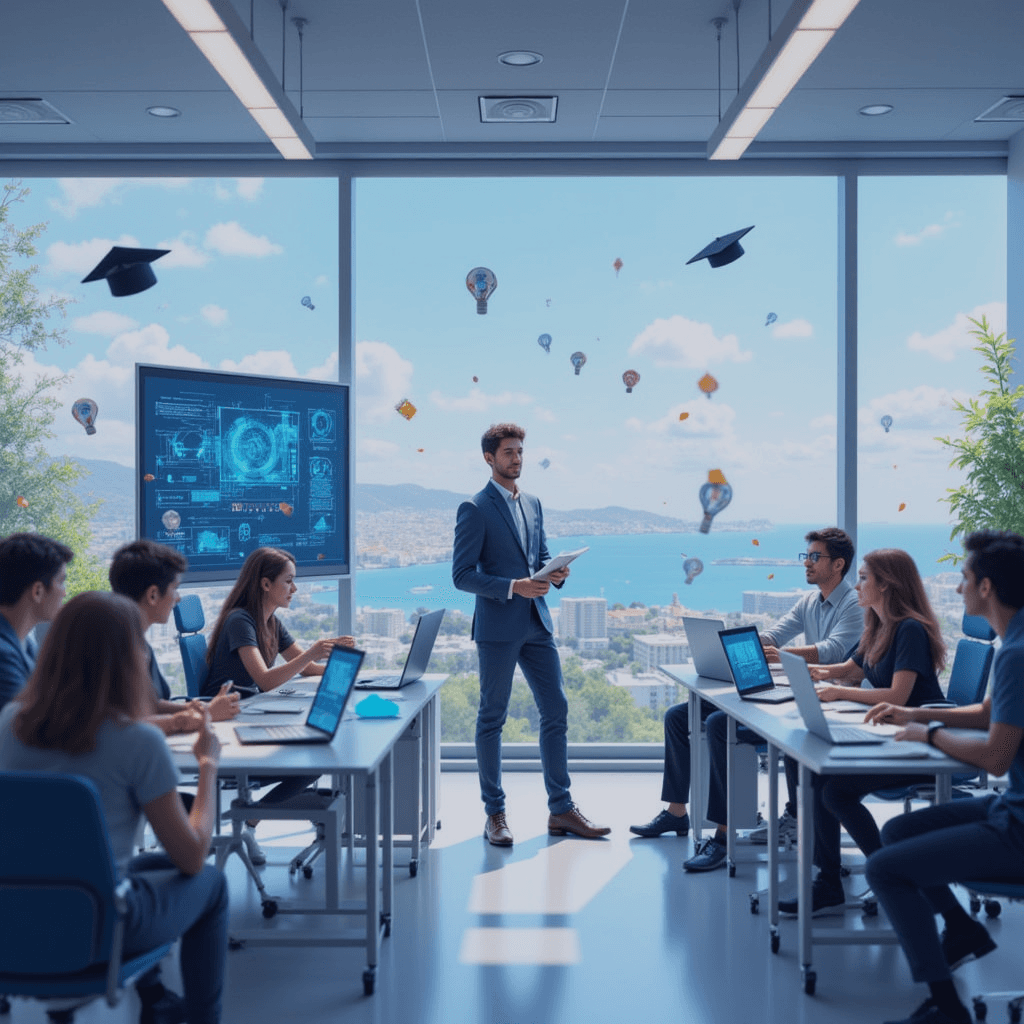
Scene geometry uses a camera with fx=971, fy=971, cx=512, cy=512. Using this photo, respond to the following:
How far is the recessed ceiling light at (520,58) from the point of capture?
4324 mm

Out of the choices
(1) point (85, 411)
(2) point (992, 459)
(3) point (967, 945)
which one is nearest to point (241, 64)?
(1) point (85, 411)

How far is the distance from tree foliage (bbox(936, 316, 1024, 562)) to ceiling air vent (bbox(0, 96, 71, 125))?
186 inches

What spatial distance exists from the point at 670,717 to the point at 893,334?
8.68 ft

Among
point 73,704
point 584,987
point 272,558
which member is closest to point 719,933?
point 584,987

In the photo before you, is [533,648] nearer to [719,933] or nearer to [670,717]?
[670,717]

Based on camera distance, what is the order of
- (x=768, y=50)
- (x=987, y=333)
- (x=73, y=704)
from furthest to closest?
(x=987, y=333)
(x=768, y=50)
(x=73, y=704)

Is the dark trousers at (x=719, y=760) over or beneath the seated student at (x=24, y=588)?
beneath

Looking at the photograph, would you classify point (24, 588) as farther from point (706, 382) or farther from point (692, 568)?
point (706, 382)

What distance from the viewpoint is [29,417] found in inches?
215

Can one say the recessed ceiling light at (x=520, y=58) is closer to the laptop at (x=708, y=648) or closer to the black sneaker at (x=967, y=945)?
the laptop at (x=708, y=648)

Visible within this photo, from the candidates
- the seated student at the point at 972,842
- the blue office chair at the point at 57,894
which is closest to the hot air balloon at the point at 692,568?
the seated student at the point at 972,842

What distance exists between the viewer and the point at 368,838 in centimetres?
287

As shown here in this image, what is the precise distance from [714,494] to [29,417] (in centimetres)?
388

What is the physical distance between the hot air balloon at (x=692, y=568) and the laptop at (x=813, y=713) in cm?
253
